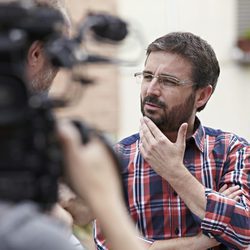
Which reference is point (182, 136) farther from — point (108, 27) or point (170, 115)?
point (108, 27)

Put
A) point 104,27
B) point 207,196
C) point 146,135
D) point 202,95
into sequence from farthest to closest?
1. point 202,95
2. point 146,135
3. point 207,196
4. point 104,27

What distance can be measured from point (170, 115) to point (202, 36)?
5.51 metres

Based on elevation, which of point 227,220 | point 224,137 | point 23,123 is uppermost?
point 23,123

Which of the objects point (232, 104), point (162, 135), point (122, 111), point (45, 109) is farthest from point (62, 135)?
point (232, 104)

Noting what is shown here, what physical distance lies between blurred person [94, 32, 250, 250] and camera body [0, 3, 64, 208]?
5.91 ft

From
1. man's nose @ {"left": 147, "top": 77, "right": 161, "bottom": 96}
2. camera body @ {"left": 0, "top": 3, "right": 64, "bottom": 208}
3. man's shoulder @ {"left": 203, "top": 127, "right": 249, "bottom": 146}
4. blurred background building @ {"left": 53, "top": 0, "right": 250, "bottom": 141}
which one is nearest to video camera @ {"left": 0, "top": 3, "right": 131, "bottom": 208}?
camera body @ {"left": 0, "top": 3, "right": 64, "bottom": 208}

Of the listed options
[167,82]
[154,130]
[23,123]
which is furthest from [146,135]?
[23,123]

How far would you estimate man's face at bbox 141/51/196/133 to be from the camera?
365 cm

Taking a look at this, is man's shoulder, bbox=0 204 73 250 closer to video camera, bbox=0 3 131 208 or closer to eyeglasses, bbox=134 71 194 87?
video camera, bbox=0 3 131 208

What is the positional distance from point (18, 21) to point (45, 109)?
17 cm

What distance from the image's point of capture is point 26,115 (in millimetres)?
1648

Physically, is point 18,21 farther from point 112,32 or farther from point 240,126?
point 240,126

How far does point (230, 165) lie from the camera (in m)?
3.65

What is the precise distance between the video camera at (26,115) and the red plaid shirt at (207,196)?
71.6 inches
